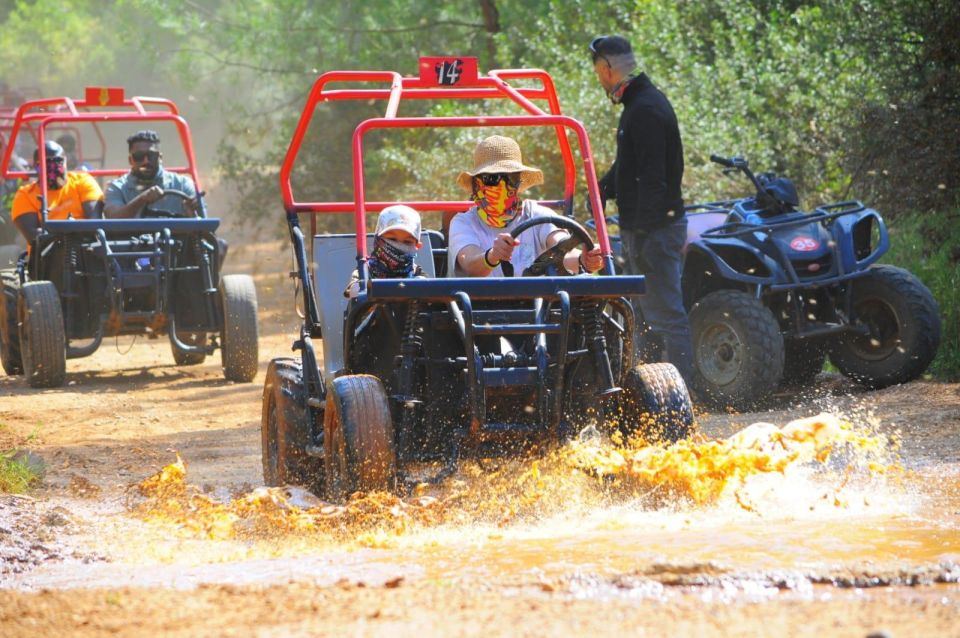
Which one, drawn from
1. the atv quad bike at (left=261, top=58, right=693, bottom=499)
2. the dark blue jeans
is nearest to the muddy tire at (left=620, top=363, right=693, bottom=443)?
the atv quad bike at (left=261, top=58, right=693, bottom=499)

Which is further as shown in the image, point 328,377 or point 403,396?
point 328,377

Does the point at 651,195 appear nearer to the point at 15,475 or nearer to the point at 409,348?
the point at 409,348

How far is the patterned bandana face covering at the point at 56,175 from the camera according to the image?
37.0ft

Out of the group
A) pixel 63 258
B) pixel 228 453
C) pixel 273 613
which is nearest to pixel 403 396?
pixel 273 613

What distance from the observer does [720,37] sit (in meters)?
14.3

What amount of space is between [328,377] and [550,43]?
375 inches

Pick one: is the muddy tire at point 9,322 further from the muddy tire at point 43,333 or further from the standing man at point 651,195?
the standing man at point 651,195

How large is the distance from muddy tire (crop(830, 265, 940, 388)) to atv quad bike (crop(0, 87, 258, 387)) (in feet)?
14.1

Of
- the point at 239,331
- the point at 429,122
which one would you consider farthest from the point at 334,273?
the point at 239,331

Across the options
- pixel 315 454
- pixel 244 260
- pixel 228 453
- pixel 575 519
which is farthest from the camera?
pixel 244 260

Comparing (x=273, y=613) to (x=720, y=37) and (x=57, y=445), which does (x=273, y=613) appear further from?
(x=720, y=37)

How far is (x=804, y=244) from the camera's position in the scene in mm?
7980

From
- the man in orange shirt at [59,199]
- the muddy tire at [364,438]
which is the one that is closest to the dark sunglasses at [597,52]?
the muddy tire at [364,438]

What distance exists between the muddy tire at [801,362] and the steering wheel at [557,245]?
299cm
